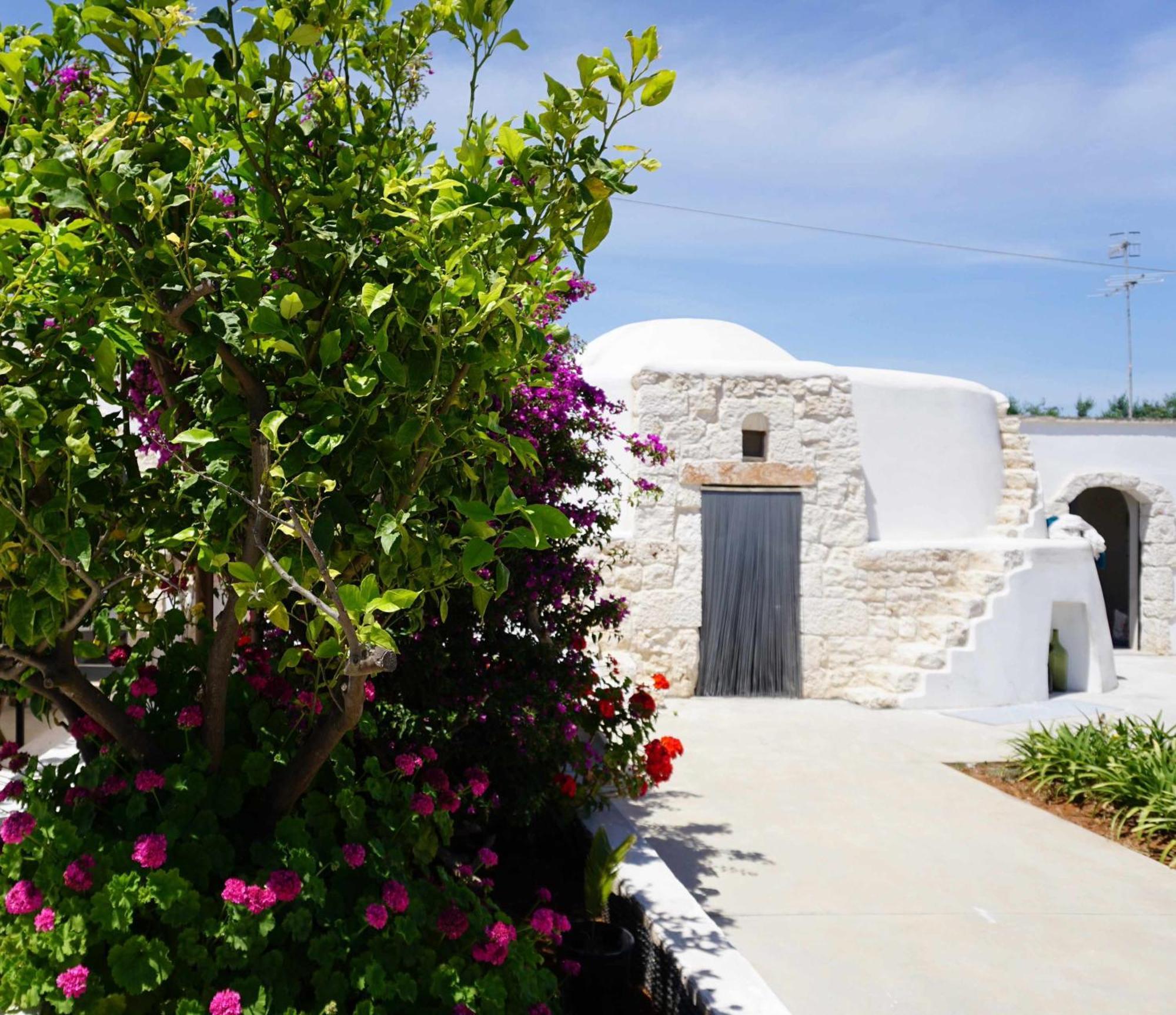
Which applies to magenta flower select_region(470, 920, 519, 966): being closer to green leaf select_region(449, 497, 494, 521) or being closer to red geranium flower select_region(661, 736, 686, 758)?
green leaf select_region(449, 497, 494, 521)

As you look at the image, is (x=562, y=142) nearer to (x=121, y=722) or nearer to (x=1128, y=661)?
(x=121, y=722)

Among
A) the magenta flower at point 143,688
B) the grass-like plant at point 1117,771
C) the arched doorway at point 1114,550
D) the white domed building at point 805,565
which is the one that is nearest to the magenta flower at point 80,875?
the magenta flower at point 143,688

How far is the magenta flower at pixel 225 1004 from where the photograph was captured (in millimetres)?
1982

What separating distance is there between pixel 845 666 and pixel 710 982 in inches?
280

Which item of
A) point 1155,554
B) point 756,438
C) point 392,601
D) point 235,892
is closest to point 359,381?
point 392,601

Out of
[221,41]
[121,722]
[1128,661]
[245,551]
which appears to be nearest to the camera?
[221,41]

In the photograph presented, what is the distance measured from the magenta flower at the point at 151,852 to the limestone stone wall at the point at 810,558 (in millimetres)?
7160

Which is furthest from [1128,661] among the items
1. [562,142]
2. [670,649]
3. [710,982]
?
[562,142]

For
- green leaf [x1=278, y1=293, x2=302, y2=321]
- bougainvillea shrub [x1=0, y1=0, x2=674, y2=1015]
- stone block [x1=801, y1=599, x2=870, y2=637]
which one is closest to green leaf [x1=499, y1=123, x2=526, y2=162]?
bougainvillea shrub [x1=0, y1=0, x2=674, y2=1015]

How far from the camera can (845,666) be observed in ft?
31.0

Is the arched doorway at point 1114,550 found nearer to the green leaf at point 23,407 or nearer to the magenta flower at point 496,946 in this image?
the magenta flower at point 496,946

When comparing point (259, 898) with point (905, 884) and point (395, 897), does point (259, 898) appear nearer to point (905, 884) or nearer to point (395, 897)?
point (395, 897)

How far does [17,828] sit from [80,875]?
0.29 meters

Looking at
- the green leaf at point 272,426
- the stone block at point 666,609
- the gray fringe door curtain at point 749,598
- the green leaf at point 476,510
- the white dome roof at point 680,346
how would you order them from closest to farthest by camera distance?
the green leaf at point 272,426
the green leaf at point 476,510
the stone block at point 666,609
the gray fringe door curtain at point 749,598
the white dome roof at point 680,346
